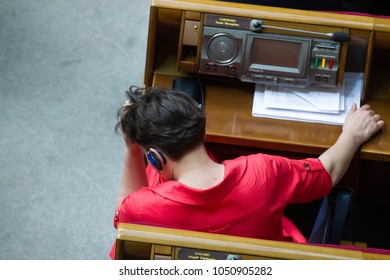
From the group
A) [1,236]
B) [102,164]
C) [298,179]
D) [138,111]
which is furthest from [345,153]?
[1,236]

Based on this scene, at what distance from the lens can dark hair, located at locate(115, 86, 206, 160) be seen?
6.07 ft

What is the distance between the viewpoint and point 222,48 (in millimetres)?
2213

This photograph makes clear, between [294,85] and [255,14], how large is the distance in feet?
0.83

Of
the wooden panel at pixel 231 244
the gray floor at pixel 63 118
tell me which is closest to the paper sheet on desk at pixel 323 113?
the wooden panel at pixel 231 244

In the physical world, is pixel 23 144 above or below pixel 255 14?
below

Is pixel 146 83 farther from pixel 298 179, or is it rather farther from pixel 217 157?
pixel 298 179

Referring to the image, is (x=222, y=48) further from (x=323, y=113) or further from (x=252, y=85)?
(x=323, y=113)

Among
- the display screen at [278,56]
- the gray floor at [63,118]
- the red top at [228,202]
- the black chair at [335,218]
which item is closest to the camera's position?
the red top at [228,202]

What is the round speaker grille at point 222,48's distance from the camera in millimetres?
2201

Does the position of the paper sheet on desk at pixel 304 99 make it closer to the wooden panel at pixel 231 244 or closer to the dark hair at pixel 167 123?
the dark hair at pixel 167 123

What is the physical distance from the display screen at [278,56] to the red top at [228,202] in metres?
0.39

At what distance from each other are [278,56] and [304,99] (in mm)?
159

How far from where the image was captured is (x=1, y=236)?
9.11 feet

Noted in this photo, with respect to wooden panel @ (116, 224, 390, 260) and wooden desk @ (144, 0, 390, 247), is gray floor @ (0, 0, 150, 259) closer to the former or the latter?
wooden desk @ (144, 0, 390, 247)
